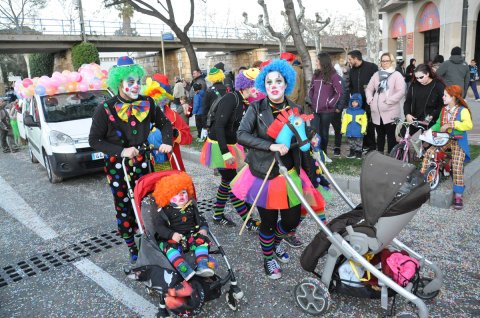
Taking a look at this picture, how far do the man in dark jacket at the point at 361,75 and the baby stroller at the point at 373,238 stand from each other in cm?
453

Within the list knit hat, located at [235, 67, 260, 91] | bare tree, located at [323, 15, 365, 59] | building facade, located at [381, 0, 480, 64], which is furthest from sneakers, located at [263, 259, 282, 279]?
bare tree, located at [323, 15, 365, 59]

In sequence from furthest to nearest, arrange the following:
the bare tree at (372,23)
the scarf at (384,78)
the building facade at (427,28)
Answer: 1. the building facade at (427,28)
2. the bare tree at (372,23)
3. the scarf at (384,78)

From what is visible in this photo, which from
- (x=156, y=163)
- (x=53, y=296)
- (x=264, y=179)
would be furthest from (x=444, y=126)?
(x=53, y=296)

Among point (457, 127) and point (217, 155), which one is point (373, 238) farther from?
point (457, 127)

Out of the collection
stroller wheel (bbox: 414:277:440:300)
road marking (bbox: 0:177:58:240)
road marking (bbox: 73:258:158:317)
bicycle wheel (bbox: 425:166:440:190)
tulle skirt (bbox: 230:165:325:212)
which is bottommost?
road marking (bbox: 73:258:158:317)

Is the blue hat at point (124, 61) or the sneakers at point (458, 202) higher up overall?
the blue hat at point (124, 61)

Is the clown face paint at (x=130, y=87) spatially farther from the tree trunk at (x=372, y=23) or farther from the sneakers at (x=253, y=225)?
the tree trunk at (x=372, y=23)

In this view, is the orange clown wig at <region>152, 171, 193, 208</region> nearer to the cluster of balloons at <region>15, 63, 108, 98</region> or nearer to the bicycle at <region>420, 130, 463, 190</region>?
the bicycle at <region>420, 130, 463, 190</region>

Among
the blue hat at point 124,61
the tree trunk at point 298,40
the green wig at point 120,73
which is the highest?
the tree trunk at point 298,40

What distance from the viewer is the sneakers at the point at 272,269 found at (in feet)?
11.4

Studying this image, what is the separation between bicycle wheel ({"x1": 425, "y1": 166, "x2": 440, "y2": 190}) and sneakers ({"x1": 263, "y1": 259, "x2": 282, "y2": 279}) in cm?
284

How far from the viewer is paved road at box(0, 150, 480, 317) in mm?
3068

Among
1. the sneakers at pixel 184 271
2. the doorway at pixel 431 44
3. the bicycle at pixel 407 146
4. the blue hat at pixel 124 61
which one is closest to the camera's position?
the sneakers at pixel 184 271

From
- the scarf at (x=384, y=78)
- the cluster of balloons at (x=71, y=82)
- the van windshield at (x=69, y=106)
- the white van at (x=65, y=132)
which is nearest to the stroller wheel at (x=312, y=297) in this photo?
the scarf at (x=384, y=78)
